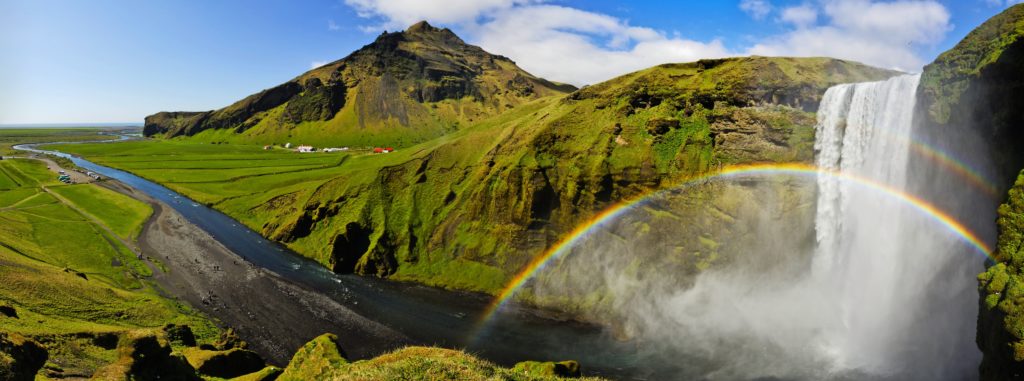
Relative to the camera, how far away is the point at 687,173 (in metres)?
61.4

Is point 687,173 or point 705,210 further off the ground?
point 687,173

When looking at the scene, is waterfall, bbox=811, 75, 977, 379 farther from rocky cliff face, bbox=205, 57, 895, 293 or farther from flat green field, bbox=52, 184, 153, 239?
flat green field, bbox=52, 184, 153, 239

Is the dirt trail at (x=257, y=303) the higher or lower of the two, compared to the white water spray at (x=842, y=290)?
lower

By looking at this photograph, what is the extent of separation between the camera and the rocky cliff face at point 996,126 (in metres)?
27.2

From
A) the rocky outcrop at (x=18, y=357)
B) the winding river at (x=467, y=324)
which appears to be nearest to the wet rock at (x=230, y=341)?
the winding river at (x=467, y=324)

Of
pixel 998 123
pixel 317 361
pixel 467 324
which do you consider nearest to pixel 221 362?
pixel 317 361

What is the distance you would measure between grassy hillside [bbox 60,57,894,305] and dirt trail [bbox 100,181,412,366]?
11.1 m

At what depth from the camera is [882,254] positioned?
147ft

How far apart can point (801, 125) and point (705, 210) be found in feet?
47.8

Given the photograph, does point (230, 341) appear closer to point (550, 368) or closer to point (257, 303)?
point (257, 303)

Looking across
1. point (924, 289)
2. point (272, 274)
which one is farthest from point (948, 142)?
point (272, 274)

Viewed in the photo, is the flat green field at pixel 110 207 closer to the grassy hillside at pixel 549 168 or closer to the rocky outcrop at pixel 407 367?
the grassy hillside at pixel 549 168

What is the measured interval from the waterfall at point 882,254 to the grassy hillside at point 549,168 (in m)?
5.81

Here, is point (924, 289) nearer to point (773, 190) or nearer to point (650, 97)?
point (773, 190)
